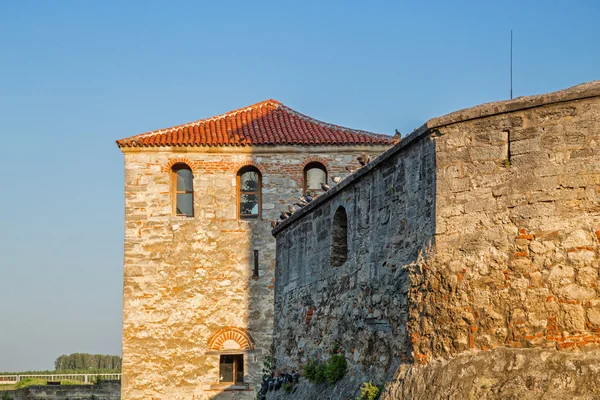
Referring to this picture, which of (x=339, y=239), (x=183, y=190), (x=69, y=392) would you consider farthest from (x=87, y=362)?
(x=339, y=239)

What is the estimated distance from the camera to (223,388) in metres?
22.7

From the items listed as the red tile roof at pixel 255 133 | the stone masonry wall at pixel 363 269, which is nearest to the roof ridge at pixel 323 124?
the red tile roof at pixel 255 133

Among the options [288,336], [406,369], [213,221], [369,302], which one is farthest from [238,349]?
[406,369]

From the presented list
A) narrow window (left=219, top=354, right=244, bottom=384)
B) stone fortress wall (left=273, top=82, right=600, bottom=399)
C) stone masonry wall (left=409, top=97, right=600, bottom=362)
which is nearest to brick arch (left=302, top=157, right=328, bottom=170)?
narrow window (left=219, top=354, right=244, bottom=384)

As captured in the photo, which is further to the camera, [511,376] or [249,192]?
[249,192]

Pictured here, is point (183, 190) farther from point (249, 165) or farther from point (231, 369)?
point (231, 369)

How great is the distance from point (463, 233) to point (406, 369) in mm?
1368

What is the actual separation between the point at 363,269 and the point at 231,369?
40.5 ft

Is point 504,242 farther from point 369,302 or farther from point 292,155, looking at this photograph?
point 292,155

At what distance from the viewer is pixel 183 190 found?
2391 cm

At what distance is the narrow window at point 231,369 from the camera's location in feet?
74.9

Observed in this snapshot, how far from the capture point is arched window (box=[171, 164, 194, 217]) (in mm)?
23719

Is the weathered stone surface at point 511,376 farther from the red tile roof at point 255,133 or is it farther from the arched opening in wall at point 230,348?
the red tile roof at point 255,133

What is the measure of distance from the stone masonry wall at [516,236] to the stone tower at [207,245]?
14.3 m
